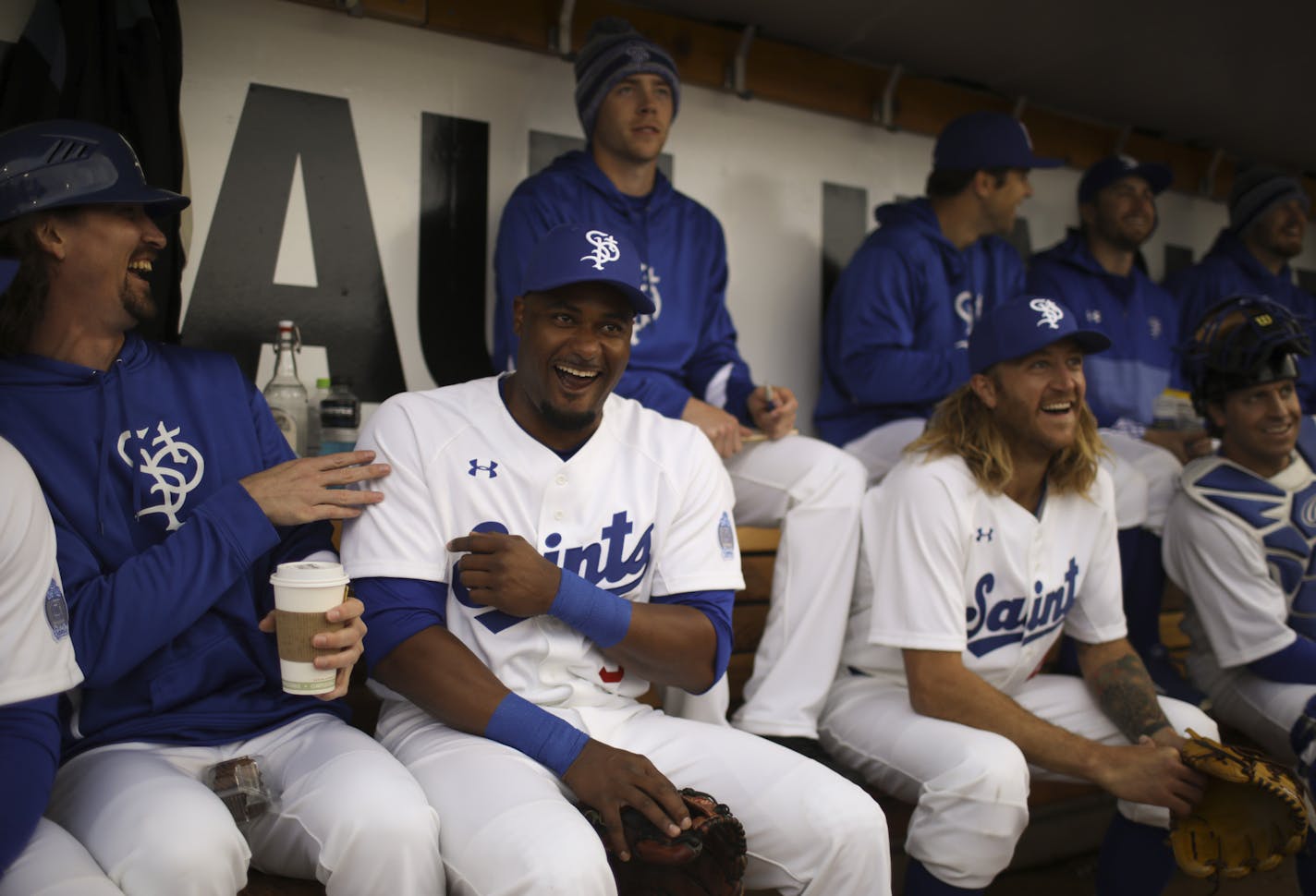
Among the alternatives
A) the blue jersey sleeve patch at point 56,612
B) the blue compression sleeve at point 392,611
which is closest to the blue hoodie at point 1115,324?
the blue compression sleeve at point 392,611

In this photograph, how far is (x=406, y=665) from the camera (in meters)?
1.63

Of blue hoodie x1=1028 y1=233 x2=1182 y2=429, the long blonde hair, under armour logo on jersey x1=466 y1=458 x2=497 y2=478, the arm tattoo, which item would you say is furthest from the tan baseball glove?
blue hoodie x1=1028 y1=233 x2=1182 y2=429

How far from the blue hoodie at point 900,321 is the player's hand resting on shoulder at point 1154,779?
1.24m

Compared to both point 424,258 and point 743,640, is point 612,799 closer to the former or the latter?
point 743,640

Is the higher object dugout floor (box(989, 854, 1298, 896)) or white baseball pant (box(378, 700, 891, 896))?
white baseball pant (box(378, 700, 891, 896))

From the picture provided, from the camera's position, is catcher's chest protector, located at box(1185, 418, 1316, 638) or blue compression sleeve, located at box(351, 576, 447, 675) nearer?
blue compression sleeve, located at box(351, 576, 447, 675)

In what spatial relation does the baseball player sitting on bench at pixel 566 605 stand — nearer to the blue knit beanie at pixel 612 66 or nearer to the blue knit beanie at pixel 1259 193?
the blue knit beanie at pixel 612 66

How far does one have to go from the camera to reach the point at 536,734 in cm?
161

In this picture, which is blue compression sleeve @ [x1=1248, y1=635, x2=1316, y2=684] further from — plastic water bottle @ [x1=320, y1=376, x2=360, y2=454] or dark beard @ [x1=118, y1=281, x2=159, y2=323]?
dark beard @ [x1=118, y1=281, x2=159, y2=323]

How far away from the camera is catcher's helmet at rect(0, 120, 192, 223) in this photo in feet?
5.23

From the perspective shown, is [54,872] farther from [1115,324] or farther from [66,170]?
[1115,324]

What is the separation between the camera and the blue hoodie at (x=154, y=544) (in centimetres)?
152

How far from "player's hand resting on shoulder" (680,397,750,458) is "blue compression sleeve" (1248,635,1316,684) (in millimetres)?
1424

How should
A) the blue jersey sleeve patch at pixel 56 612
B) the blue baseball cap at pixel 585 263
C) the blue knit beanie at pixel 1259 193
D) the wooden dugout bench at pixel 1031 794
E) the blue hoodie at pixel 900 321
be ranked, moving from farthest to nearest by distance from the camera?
1. the blue knit beanie at pixel 1259 193
2. the blue hoodie at pixel 900 321
3. the wooden dugout bench at pixel 1031 794
4. the blue baseball cap at pixel 585 263
5. the blue jersey sleeve patch at pixel 56 612
